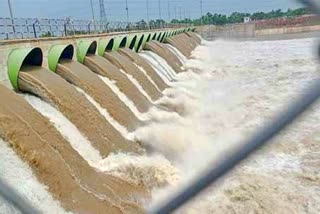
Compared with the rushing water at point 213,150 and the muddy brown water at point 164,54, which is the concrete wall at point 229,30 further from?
the rushing water at point 213,150

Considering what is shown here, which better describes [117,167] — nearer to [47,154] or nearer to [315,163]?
[47,154]

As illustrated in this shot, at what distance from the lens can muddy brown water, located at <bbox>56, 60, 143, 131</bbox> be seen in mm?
8312

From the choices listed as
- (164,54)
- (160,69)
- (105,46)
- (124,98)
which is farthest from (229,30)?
(124,98)

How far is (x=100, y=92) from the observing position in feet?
28.0

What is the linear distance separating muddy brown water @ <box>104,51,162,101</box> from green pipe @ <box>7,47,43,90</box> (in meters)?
3.80

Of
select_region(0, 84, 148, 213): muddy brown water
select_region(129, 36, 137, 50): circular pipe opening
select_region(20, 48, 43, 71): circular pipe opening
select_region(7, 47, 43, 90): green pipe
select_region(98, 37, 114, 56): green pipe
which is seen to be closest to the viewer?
select_region(0, 84, 148, 213): muddy brown water

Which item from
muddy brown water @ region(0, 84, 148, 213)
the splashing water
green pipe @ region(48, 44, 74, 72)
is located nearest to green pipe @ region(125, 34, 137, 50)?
the splashing water

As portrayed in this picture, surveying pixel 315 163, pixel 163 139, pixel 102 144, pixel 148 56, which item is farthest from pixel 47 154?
pixel 148 56

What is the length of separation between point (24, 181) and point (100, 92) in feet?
13.7

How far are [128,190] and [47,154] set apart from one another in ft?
4.26

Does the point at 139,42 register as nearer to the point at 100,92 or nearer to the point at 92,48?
the point at 92,48

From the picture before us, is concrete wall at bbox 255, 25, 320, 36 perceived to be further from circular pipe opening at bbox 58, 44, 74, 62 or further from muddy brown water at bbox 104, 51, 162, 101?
circular pipe opening at bbox 58, 44, 74, 62

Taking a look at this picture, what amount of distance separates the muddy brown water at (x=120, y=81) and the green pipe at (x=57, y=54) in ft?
2.08

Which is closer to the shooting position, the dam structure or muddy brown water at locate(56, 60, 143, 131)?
the dam structure
